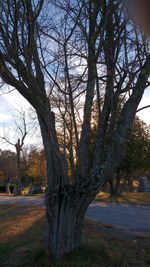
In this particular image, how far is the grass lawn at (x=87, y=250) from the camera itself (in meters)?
8.05

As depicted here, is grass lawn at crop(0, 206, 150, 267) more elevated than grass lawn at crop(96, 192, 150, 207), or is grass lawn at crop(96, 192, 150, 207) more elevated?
grass lawn at crop(96, 192, 150, 207)

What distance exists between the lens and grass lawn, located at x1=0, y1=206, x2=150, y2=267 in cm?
805

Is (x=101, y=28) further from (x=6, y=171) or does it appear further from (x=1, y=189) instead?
(x=6, y=171)

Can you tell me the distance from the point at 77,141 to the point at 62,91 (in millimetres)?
948

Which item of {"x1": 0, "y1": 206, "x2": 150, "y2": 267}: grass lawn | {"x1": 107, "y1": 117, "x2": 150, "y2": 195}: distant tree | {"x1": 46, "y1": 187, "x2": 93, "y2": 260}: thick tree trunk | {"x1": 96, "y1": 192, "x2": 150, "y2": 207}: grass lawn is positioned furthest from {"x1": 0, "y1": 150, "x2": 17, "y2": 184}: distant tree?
{"x1": 46, "y1": 187, "x2": 93, "y2": 260}: thick tree trunk

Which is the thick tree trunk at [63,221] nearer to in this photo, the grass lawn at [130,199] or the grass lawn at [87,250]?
the grass lawn at [87,250]

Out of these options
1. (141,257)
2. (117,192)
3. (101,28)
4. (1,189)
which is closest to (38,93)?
(101,28)

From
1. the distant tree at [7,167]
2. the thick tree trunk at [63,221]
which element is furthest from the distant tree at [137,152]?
the distant tree at [7,167]

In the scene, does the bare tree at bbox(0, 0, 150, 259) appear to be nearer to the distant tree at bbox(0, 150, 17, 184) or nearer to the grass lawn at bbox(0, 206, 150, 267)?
the grass lawn at bbox(0, 206, 150, 267)

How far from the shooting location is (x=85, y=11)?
9023 millimetres

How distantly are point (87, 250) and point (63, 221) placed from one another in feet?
2.59

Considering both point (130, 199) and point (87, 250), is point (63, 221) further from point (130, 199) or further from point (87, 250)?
point (130, 199)

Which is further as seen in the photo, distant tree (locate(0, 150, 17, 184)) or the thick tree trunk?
distant tree (locate(0, 150, 17, 184))

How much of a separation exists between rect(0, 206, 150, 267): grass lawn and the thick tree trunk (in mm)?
163
